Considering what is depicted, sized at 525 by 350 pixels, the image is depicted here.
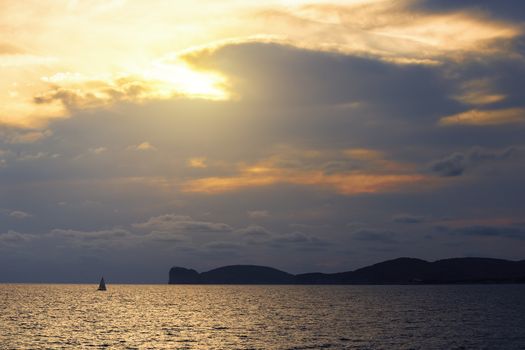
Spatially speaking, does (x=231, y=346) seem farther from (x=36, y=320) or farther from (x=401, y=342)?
(x=36, y=320)

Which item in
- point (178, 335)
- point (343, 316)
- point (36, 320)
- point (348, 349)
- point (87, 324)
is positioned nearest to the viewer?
point (348, 349)

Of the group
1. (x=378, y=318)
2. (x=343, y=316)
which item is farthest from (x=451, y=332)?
(x=343, y=316)

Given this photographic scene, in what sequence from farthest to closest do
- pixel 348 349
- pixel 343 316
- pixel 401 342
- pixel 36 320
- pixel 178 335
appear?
1. pixel 343 316
2. pixel 36 320
3. pixel 178 335
4. pixel 401 342
5. pixel 348 349

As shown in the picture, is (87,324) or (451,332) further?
(87,324)

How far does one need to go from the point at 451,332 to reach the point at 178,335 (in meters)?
53.0

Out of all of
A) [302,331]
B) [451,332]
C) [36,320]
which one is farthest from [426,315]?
[36,320]

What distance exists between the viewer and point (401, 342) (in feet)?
346

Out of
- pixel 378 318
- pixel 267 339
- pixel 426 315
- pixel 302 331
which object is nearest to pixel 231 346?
pixel 267 339

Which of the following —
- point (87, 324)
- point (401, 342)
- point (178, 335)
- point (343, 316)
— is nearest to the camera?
point (401, 342)

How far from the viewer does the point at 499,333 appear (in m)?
121

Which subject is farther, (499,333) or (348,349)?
(499,333)

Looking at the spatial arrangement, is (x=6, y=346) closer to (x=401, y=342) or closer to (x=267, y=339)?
(x=267, y=339)

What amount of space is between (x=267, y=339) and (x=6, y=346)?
42.7 m

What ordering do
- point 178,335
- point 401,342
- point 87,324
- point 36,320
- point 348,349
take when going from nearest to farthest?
1. point 348,349
2. point 401,342
3. point 178,335
4. point 87,324
5. point 36,320
